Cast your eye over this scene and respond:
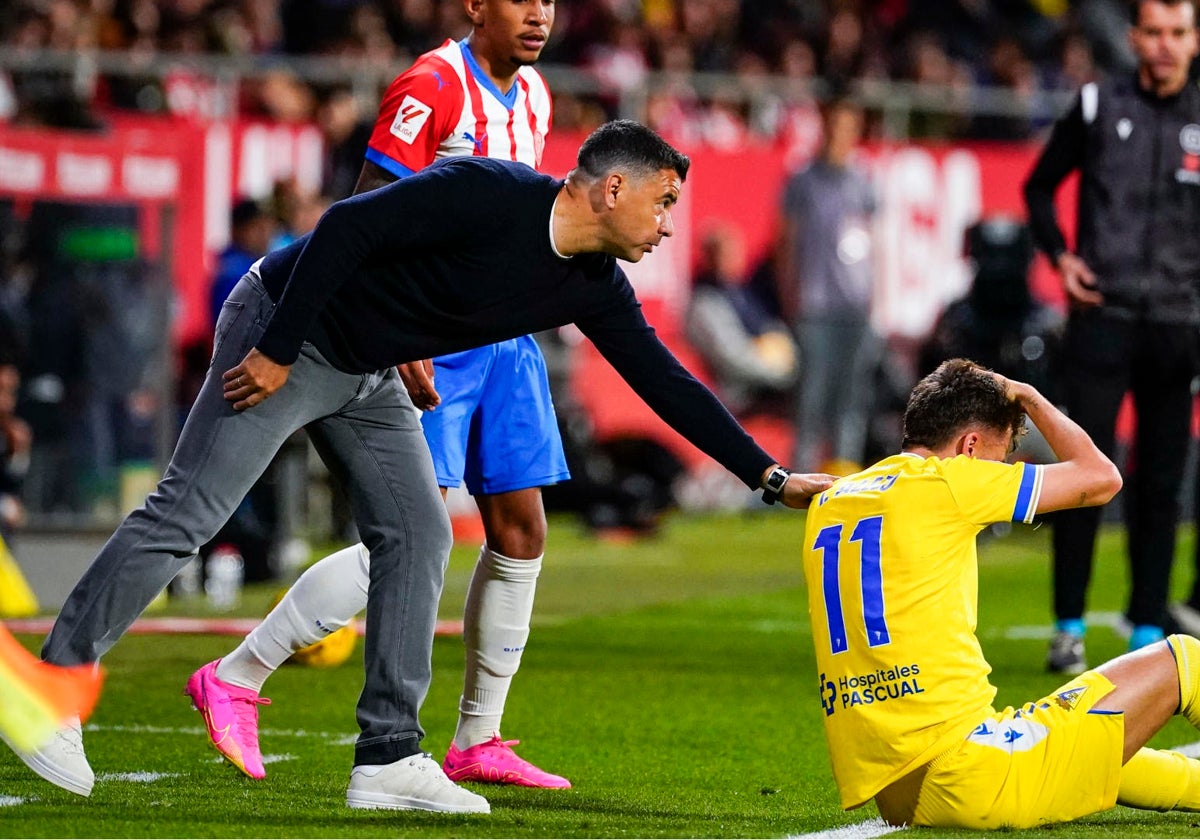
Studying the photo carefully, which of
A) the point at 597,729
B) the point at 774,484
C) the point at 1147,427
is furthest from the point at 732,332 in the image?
the point at 774,484

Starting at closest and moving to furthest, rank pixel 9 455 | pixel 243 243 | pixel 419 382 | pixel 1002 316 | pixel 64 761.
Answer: pixel 64 761 → pixel 419 382 → pixel 9 455 → pixel 243 243 → pixel 1002 316

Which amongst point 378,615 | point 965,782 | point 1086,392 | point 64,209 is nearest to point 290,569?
point 64,209

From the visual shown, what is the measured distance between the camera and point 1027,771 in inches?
197

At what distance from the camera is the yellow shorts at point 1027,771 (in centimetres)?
498

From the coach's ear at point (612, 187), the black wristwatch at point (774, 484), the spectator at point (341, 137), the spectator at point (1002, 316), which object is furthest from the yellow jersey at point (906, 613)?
the spectator at point (1002, 316)

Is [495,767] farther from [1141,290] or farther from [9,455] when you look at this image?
[9,455]

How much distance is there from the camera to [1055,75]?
66.7 feet

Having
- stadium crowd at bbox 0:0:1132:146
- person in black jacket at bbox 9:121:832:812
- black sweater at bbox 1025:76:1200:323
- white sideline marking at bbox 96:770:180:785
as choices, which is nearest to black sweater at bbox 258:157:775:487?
person in black jacket at bbox 9:121:832:812

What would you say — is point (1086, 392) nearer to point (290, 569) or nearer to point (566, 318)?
point (566, 318)

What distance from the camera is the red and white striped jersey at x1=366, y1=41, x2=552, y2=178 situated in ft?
20.6

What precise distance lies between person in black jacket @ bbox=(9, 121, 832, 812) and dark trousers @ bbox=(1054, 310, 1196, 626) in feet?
10.9

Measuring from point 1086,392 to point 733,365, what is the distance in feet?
26.5

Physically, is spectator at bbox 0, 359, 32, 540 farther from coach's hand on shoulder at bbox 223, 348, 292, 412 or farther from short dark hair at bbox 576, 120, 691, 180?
short dark hair at bbox 576, 120, 691, 180

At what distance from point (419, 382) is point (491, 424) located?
1.44 ft
